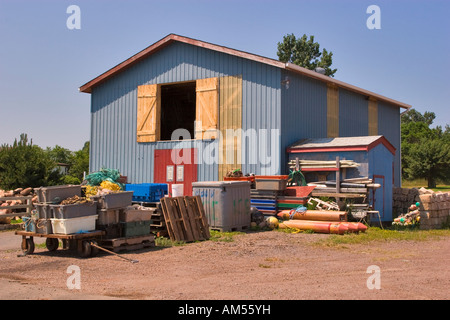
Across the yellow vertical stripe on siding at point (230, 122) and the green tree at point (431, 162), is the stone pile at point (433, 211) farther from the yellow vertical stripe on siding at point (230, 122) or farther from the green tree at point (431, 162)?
the green tree at point (431, 162)

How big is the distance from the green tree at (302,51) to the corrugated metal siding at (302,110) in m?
40.9

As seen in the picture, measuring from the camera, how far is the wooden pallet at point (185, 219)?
13258 mm

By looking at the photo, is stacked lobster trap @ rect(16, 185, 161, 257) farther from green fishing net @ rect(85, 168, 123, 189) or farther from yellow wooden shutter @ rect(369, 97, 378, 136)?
yellow wooden shutter @ rect(369, 97, 378, 136)

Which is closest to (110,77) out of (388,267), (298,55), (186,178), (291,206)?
(186,178)

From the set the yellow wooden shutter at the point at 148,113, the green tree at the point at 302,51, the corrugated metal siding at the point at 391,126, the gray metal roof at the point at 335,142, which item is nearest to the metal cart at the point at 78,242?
the gray metal roof at the point at 335,142

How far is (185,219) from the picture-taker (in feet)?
44.4

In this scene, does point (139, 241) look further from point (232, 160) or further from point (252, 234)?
point (232, 160)

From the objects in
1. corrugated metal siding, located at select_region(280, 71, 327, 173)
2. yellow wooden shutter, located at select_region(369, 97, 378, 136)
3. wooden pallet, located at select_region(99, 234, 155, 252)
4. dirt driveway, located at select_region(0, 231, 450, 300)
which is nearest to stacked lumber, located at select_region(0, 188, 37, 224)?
dirt driveway, located at select_region(0, 231, 450, 300)

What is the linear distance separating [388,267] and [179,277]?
4.06 metres

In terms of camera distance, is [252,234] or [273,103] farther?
[273,103]

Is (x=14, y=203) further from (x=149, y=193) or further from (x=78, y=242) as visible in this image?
(x=78, y=242)

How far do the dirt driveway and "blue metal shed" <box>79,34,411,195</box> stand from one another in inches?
272

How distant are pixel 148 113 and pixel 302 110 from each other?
7013 millimetres

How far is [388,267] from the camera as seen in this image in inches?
364
